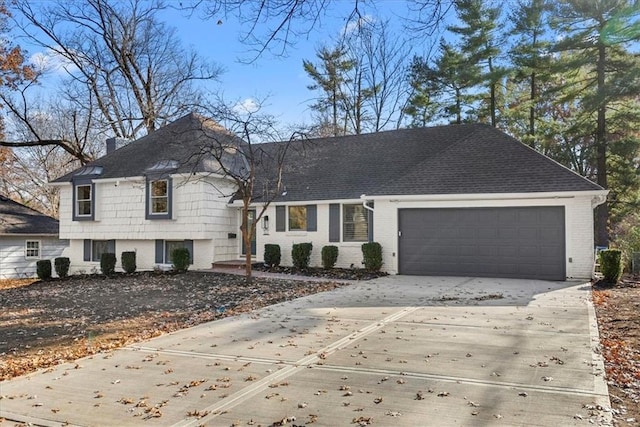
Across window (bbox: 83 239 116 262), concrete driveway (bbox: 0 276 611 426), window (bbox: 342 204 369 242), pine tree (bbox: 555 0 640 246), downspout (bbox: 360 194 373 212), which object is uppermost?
pine tree (bbox: 555 0 640 246)

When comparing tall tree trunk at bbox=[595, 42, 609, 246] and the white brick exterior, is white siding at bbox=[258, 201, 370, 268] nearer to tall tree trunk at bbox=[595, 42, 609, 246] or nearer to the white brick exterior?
the white brick exterior

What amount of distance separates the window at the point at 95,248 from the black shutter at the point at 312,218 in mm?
8358

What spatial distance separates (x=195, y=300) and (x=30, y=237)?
56.5ft

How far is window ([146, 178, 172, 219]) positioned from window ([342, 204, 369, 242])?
637 centimetres

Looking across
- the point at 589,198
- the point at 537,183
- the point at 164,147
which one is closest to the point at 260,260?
the point at 164,147

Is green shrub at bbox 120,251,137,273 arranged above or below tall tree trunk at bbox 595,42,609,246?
below

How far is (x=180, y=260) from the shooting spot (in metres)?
17.0

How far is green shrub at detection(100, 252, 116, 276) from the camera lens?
18.3 meters

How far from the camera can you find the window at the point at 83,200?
20.1 meters

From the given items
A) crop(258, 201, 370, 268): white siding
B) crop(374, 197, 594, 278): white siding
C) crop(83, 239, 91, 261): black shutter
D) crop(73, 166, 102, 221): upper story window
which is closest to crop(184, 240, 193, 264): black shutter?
crop(258, 201, 370, 268): white siding

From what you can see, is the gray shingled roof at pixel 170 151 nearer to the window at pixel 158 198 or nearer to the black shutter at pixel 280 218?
the window at pixel 158 198

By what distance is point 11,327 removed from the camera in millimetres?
8297

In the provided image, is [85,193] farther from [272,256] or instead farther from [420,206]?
[420,206]

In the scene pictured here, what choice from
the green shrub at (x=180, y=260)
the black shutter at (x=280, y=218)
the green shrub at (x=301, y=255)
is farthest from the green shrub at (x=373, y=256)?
the green shrub at (x=180, y=260)
